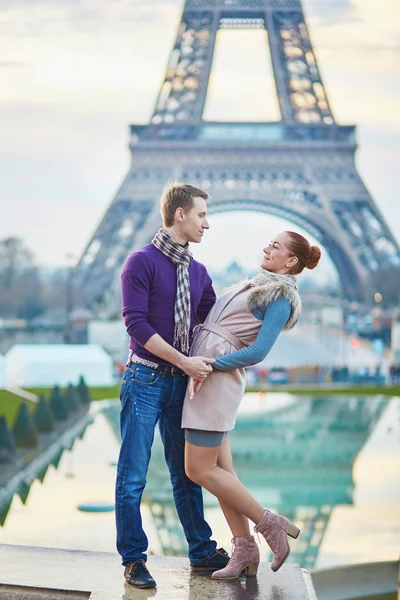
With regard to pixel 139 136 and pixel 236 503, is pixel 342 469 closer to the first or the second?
pixel 236 503

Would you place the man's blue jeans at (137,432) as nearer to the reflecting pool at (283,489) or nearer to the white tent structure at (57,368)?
the reflecting pool at (283,489)

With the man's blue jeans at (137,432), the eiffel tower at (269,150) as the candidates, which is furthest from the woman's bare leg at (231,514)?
the eiffel tower at (269,150)

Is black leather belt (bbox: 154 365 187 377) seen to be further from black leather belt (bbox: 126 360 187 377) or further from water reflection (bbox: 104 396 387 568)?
water reflection (bbox: 104 396 387 568)

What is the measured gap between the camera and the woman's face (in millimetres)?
2355

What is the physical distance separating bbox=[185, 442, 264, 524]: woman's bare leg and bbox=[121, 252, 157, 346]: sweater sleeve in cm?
30

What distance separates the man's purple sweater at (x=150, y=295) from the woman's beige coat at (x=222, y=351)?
7 centimetres

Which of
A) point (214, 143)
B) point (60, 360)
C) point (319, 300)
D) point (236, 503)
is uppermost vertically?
point (214, 143)

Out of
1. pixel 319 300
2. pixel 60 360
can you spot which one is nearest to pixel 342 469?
pixel 60 360

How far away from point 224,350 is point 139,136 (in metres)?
20.1

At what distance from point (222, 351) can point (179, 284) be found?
189mm

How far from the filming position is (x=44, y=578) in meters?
2.29

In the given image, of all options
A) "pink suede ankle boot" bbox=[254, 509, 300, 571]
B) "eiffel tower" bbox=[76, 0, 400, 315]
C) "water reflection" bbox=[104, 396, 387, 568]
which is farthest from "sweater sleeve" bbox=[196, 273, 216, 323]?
"eiffel tower" bbox=[76, 0, 400, 315]

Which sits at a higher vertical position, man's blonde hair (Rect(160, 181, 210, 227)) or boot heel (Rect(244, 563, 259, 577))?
man's blonde hair (Rect(160, 181, 210, 227))

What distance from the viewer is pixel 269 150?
22391mm
